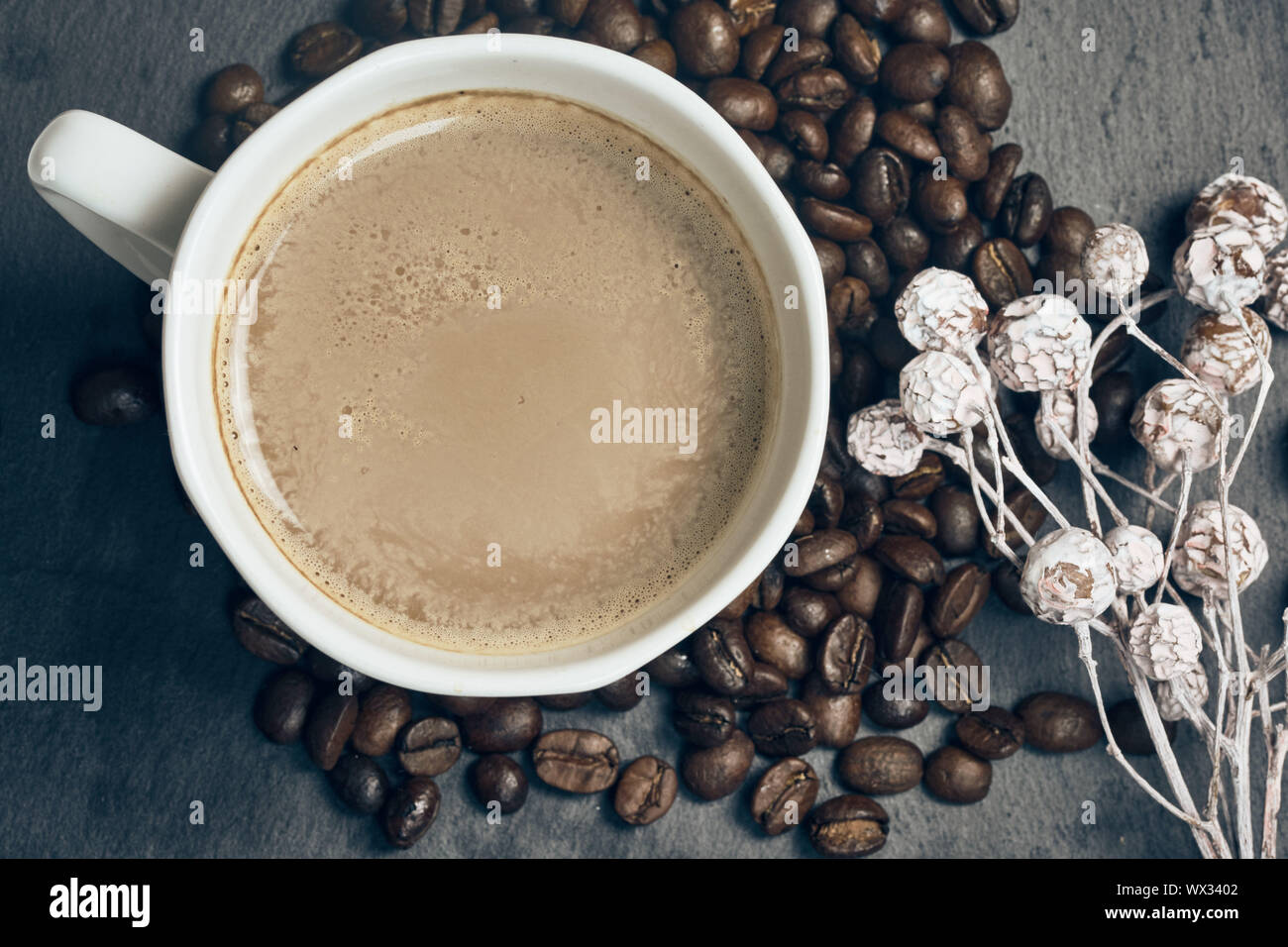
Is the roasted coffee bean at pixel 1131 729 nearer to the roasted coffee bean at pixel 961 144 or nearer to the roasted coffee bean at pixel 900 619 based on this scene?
the roasted coffee bean at pixel 900 619

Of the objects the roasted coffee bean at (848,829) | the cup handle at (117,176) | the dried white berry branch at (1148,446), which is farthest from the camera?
the roasted coffee bean at (848,829)

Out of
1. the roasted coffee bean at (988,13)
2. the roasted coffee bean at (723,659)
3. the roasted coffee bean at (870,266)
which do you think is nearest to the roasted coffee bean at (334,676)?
the roasted coffee bean at (723,659)

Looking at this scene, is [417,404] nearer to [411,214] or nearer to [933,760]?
[411,214]

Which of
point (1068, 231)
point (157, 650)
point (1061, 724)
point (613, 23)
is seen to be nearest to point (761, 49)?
point (613, 23)

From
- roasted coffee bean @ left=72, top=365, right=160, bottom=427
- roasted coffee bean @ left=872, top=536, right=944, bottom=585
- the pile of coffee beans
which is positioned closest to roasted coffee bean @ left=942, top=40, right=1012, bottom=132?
the pile of coffee beans

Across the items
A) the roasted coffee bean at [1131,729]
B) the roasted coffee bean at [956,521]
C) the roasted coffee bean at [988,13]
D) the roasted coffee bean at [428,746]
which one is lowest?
the roasted coffee bean at [1131,729]

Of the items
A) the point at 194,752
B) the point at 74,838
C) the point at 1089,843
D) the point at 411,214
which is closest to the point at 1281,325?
the point at 1089,843

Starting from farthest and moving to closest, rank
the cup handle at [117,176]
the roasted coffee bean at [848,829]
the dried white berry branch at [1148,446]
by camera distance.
→ the roasted coffee bean at [848,829]
the dried white berry branch at [1148,446]
the cup handle at [117,176]
